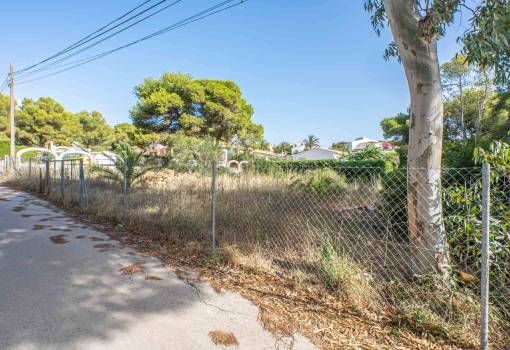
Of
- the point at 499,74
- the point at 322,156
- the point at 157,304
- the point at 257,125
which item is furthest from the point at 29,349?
the point at 322,156

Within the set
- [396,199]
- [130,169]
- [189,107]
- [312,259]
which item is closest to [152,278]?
[312,259]

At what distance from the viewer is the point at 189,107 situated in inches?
1030

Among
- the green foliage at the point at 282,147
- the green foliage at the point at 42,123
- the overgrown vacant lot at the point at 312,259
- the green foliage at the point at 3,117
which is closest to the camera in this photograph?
the overgrown vacant lot at the point at 312,259

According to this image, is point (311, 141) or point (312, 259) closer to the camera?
point (312, 259)

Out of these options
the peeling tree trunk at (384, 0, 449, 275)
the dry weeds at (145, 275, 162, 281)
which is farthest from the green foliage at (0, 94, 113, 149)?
the peeling tree trunk at (384, 0, 449, 275)

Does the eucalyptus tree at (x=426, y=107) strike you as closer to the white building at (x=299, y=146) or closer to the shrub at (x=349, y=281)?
the shrub at (x=349, y=281)

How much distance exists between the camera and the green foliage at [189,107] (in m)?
24.6

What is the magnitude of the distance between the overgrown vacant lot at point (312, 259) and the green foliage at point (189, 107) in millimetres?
18614

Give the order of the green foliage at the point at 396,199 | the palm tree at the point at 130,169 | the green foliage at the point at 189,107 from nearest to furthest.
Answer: the green foliage at the point at 396,199 < the palm tree at the point at 130,169 < the green foliage at the point at 189,107

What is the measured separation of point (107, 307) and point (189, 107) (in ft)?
82.6

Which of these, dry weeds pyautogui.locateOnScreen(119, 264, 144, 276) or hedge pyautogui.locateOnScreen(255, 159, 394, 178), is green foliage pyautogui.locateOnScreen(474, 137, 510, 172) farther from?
hedge pyautogui.locateOnScreen(255, 159, 394, 178)

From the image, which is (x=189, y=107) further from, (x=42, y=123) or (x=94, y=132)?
(x=94, y=132)

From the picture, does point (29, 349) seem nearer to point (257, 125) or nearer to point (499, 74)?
point (499, 74)

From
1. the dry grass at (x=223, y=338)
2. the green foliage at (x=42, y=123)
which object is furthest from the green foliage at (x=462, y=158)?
the green foliage at (x=42, y=123)
